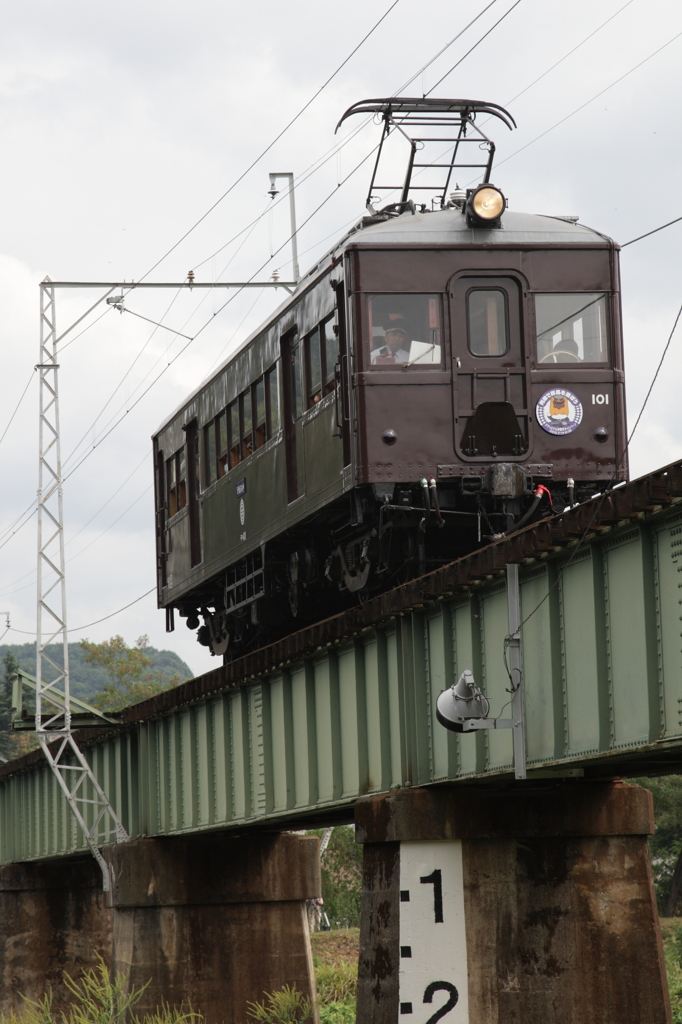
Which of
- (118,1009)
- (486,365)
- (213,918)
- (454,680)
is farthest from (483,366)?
(213,918)

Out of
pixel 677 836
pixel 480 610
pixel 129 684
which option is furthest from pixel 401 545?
pixel 129 684

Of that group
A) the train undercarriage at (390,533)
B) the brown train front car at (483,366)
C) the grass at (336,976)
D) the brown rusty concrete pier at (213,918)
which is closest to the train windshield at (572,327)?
the brown train front car at (483,366)

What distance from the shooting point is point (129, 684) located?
101m

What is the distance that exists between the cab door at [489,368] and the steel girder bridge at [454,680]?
1.81 meters

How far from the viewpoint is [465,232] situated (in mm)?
16078

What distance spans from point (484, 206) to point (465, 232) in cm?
32

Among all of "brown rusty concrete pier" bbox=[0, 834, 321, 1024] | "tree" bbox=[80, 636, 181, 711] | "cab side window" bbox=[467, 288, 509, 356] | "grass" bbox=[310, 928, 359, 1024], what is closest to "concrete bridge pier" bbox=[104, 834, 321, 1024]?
"brown rusty concrete pier" bbox=[0, 834, 321, 1024]

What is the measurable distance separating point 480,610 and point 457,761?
1474 mm

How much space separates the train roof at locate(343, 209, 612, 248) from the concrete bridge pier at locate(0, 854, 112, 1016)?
24.1m

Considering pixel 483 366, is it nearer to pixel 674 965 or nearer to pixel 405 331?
pixel 405 331

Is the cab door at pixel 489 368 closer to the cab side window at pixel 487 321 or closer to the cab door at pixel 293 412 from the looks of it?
the cab side window at pixel 487 321

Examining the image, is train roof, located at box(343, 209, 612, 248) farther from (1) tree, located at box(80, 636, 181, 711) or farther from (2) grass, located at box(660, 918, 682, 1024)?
(1) tree, located at box(80, 636, 181, 711)

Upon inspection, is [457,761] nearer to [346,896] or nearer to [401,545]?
[401,545]

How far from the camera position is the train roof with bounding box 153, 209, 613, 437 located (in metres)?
15.9
